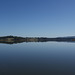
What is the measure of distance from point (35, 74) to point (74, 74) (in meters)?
4.63

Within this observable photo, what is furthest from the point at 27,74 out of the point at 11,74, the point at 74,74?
the point at 74,74

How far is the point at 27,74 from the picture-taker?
13.4 metres

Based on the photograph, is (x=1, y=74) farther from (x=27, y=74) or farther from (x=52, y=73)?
(x=52, y=73)

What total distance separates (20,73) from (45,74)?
303cm

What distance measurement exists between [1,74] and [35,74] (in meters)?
4.01

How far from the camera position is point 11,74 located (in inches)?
531

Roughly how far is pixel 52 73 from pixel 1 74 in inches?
240

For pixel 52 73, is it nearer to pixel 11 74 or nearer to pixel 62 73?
pixel 62 73

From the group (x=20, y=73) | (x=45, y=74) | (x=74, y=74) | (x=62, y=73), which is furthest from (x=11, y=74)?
(x=74, y=74)

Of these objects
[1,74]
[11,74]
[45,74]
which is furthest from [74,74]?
[1,74]

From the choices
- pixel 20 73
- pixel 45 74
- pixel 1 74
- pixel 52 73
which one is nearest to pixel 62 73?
pixel 52 73

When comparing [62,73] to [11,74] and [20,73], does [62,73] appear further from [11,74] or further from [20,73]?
[11,74]

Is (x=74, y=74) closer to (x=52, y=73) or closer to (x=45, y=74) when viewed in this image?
(x=52, y=73)

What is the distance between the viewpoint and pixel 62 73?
1376 centimetres
